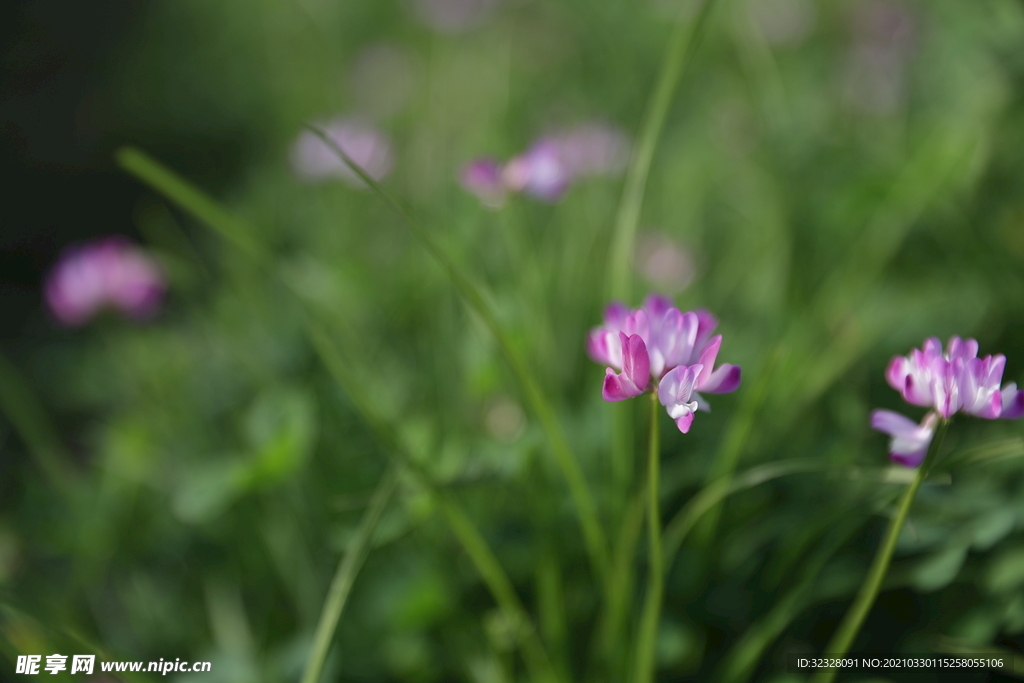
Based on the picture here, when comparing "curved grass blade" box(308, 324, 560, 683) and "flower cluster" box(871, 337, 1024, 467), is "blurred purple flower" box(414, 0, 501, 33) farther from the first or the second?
"flower cluster" box(871, 337, 1024, 467)

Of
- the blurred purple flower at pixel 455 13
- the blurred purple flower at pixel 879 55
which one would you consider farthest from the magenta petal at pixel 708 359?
the blurred purple flower at pixel 455 13

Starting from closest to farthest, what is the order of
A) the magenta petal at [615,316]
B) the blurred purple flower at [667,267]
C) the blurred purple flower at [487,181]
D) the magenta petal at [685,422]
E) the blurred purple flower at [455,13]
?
the magenta petal at [685,422] < the magenta petal at [615,316] < the blurred purple flower at [487,181] < the blurred purple flower at [667,267] < the blurred purple flower at [455,13]

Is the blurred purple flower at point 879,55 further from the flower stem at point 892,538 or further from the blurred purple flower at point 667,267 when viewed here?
the flower stem at point 892,538

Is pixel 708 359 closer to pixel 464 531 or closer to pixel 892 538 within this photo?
pixel 892 538

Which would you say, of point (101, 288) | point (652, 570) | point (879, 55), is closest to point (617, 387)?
point (652, 570)

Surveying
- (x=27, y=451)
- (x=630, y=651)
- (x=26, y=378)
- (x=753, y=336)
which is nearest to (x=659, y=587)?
(x=630, y=651)
